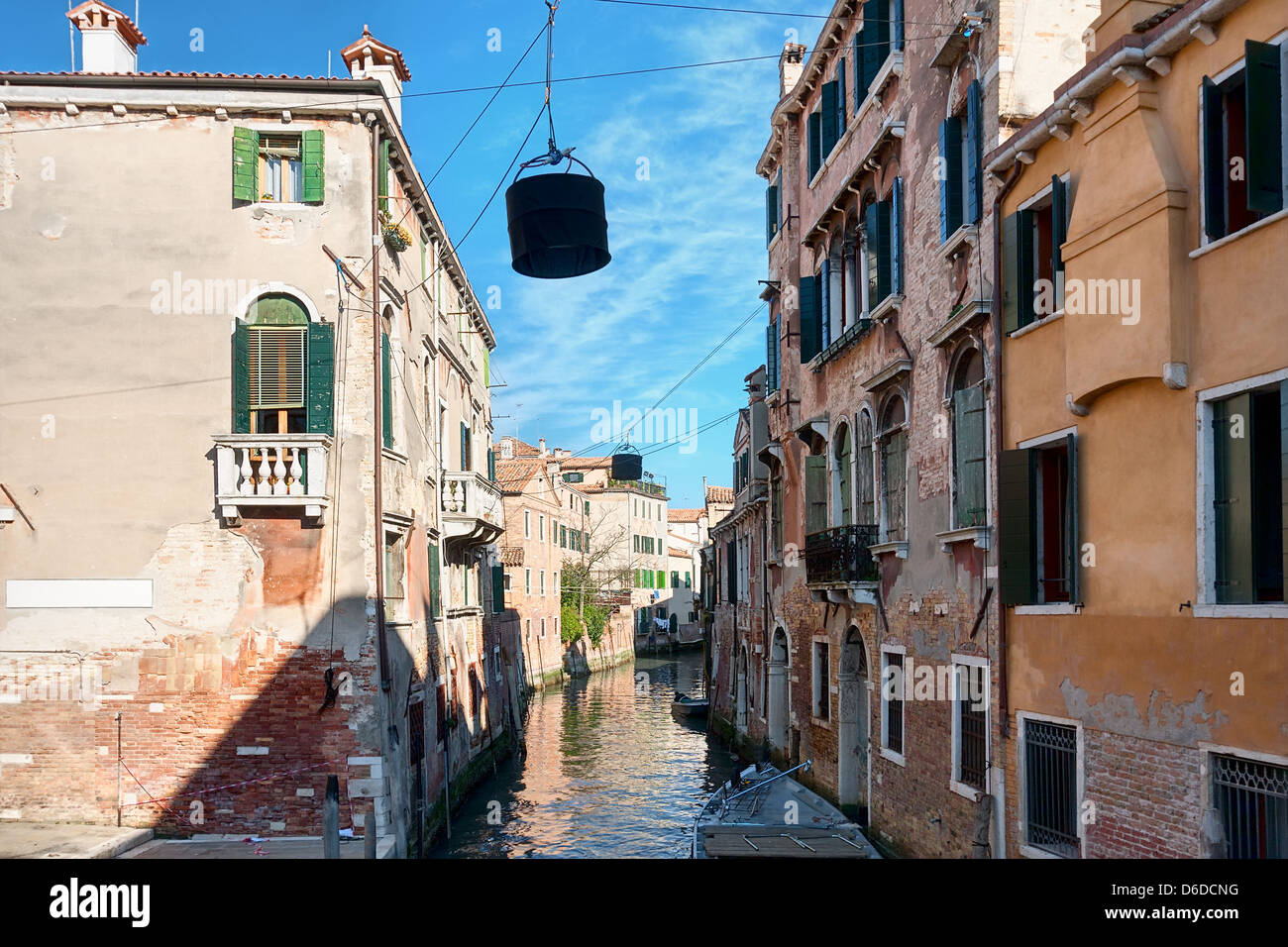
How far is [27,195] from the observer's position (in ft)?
42.4

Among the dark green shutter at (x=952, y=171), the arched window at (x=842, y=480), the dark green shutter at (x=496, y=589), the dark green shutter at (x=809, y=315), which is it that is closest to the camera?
the dark green shutter at (x=952, y=171)

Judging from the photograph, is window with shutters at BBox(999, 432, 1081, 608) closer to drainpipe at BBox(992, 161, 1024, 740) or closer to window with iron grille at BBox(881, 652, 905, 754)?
drainpipe at BBox(992, 161, 1024, 740)

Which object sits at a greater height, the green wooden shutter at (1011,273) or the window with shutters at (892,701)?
the green wooden shutter at (1011,273)

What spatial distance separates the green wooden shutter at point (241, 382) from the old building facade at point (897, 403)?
7533 mm

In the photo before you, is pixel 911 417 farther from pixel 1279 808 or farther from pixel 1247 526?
pixel 1279 808

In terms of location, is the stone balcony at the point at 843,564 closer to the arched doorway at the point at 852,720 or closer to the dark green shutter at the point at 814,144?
the arched doorway at the point at 852,720

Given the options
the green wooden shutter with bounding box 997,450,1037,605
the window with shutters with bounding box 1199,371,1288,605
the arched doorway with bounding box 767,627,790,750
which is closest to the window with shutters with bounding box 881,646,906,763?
the green wooden shutter with bounding box 997,450,1037,605

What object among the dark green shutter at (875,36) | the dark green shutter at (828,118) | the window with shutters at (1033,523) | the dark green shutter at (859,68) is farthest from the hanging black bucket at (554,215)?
the dark green shutter at (828,118)

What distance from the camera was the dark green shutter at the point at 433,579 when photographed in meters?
17.2

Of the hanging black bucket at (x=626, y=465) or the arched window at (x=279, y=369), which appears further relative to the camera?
the hanging black bucket at (x=626, y=465)

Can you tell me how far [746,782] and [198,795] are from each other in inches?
330

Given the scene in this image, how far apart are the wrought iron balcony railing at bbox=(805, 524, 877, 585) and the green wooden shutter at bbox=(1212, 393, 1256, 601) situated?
668 cm
